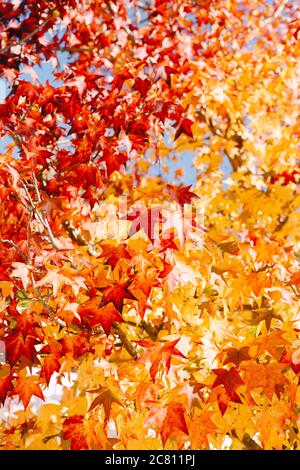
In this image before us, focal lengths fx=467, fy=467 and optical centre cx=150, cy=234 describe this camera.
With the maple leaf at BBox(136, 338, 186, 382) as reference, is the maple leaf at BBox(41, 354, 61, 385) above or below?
below

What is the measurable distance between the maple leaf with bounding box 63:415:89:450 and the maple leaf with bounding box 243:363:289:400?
107 cm

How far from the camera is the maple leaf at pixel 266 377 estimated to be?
247 centimetres

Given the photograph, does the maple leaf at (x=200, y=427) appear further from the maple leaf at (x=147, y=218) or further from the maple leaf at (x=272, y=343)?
the maple leaf at (x=147, y=218)

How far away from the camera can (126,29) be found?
19.9 feet

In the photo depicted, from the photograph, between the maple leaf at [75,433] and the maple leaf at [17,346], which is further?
the maple leaf at [75,433]

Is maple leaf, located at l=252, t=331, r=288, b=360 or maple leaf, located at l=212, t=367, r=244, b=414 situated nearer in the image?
maple leaf, located at l=212, t=367, r=244, b=414

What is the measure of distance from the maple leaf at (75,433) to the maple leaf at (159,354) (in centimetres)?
74

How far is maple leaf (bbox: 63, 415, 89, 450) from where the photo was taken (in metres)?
2.84

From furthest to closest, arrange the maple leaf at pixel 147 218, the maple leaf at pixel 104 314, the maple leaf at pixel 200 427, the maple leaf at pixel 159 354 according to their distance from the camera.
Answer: the maple leaf at pixel 200 427 < the maple leaf at pixel 104 314 < the maple leaf at pixel 159 354 < the maple leaf at pixel 147 218

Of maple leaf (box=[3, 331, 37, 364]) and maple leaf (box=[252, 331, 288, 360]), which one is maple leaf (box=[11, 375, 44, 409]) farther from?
maple leaf (box=[252, 331, 288, 360])

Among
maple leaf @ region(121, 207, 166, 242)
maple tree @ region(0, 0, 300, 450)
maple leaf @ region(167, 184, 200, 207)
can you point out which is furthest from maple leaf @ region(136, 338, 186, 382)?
maple leaf @ region(167, 184, 200, 207)

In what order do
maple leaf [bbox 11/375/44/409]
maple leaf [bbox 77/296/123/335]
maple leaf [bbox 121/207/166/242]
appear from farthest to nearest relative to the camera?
maple leaf [bbox 11/375/44/409], maple leaf [bbox 77/296/123/335], maple leaf [bbox 121/207/166/242]

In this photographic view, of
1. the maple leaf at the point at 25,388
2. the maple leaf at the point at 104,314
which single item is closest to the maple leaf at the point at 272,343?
the maple leaf at the point at 104,314

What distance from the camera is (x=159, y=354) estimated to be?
2459 mm
